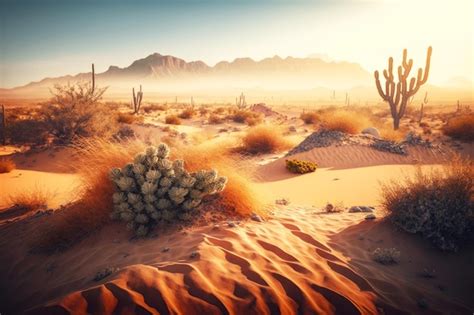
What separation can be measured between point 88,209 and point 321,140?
10.6m

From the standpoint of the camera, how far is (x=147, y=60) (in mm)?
197125

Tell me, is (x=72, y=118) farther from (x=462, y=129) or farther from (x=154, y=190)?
(x=462, y=129)

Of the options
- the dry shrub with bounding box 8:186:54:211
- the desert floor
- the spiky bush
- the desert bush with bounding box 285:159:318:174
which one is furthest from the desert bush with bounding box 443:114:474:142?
the dry shrub with bounding box 8:186:54:211

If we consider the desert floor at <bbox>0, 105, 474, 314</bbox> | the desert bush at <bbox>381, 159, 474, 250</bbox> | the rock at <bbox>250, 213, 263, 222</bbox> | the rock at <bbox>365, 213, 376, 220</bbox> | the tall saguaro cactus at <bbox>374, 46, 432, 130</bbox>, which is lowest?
the desert floor at <bbox>0, 105, 474, 314</bbox>

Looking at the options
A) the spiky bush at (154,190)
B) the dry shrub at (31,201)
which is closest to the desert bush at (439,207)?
the spiky bush at (154,190)

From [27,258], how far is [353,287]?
183 inches

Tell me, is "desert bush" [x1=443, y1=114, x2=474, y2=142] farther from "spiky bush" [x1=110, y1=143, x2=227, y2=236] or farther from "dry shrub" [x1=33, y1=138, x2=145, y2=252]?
"dry shrub" [x1=33, y1=138, x2=145, y2=252]

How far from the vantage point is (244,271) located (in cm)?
353

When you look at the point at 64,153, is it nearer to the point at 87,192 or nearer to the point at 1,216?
the point at 1,216

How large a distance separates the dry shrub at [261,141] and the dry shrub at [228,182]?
7.67m

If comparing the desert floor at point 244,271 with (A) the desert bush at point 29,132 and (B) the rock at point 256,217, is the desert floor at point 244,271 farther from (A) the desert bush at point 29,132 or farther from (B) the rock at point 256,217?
(A) the desert bush at point 29,132

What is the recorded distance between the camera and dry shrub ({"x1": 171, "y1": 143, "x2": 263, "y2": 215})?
206 inches

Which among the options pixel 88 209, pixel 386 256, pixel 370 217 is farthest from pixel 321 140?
pixel 88 209

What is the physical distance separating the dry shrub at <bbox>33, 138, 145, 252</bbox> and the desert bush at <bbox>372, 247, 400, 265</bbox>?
13.6 feet
